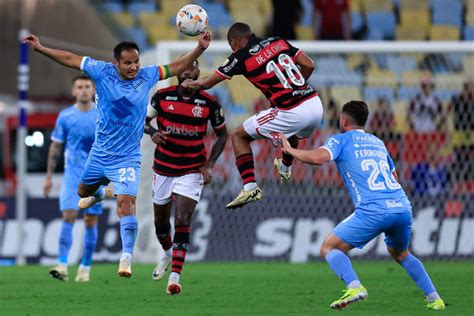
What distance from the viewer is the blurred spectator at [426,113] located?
706 inches

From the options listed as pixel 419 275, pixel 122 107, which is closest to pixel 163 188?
pixel 122 107

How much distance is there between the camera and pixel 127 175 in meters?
11.0

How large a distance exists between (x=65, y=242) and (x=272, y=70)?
4.12 meters

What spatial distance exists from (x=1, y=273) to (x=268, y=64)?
5357mm

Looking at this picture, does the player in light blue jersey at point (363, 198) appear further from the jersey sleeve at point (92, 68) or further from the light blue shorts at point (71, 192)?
the light blue shorts at point (71, 192)

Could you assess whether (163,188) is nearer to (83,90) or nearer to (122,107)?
(122,107)

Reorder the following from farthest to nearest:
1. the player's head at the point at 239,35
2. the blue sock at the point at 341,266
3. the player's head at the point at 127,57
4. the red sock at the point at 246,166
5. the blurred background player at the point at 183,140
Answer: the blurred background player at the point at 183,140
the red sock at the point at 246,166
the player's head at the point at 239,35
the player's head at the point at 127,57
the blue sock at the point at 341,266

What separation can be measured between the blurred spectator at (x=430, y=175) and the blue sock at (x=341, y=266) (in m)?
8.19

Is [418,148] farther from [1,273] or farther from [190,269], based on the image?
[1,273]

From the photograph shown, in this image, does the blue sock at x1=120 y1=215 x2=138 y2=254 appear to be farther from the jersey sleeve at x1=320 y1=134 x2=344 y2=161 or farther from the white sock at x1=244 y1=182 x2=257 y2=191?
the jersey sleeve at x1=320 y1=134 x2=344 y2=161

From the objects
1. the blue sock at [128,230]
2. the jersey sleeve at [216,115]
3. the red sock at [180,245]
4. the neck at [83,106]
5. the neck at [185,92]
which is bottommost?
the red sock at [180,245]

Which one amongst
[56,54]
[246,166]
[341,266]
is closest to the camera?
[341,266]

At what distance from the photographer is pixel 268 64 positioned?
36.6ft

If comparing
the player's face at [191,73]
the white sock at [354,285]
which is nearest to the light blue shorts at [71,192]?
the player's face at [191,73]
